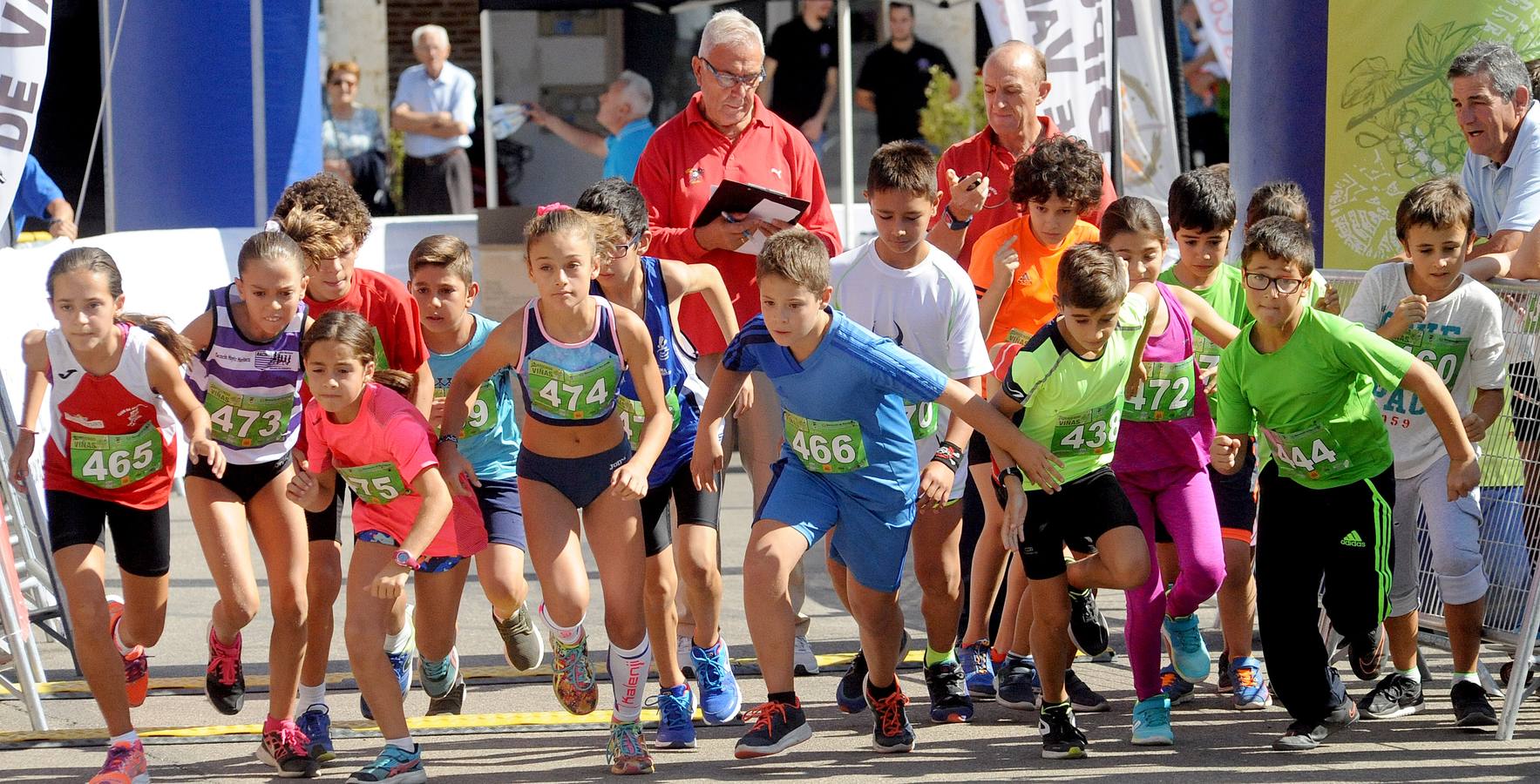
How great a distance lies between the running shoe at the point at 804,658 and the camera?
20.8 feet

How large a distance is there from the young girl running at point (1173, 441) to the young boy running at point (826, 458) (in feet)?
2.16

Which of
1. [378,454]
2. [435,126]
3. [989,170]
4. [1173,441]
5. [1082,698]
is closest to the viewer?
[378,454]

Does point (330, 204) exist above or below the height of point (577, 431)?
above

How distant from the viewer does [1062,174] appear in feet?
19.4

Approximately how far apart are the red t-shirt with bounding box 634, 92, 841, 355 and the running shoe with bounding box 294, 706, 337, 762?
6.12 feet

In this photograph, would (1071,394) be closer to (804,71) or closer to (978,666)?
(978,666)

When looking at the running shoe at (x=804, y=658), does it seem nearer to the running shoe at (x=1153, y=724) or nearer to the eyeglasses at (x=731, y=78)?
the running shoe at (x=1153, y=724)

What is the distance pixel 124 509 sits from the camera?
17.8 feet

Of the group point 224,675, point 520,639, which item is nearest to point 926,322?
point 520,639

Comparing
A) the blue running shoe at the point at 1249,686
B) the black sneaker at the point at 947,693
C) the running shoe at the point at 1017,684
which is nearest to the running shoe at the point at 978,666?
the running shoe at the point at 1017,684

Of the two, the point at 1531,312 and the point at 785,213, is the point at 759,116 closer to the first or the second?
the point at 785,213

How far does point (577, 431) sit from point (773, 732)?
42.4 inches

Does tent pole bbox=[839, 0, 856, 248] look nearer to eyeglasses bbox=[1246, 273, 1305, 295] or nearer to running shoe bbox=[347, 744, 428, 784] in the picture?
eyeglasses bbox=[1246, 273, 1305, 295]

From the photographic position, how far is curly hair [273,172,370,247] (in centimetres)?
573
